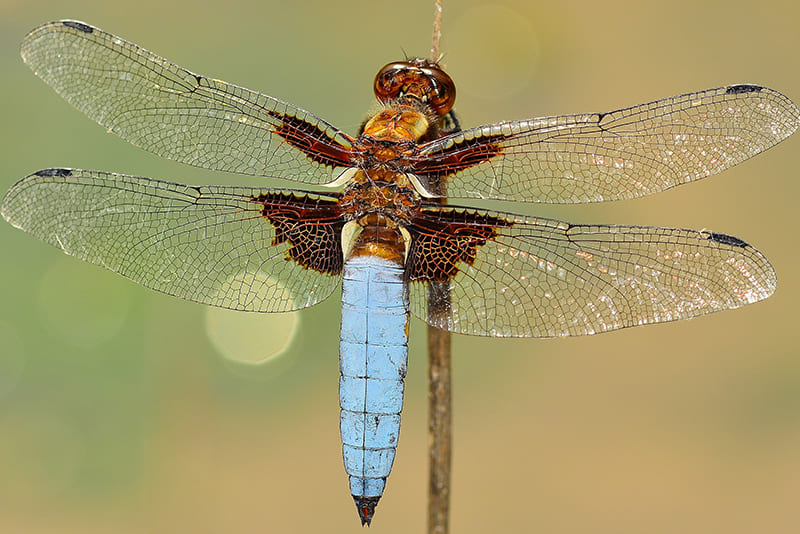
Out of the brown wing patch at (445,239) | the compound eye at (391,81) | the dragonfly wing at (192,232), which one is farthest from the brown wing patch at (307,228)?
the compound eye at (391,81)

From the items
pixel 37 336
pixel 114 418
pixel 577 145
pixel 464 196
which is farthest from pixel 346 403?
pixel 37 336

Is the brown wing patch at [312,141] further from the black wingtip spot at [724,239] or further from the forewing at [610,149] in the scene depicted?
the black wingtip spot at [724,239]

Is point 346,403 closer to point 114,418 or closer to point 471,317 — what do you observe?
point 471,317

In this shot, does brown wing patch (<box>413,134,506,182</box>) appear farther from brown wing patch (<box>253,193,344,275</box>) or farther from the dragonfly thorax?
brown wing patch (<box>253,193,344,275</box>)

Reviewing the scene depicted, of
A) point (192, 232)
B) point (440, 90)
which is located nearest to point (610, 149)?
point (440, 90)

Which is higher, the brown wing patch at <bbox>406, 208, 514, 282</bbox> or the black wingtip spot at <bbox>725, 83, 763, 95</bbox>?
the black wingtip spot at <bbox>725, 83, 763, 95</bbox>

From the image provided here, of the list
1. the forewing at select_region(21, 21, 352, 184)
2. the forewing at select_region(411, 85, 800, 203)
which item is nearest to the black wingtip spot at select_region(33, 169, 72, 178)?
the forewing at select_region(21, 21, 352, 184)
